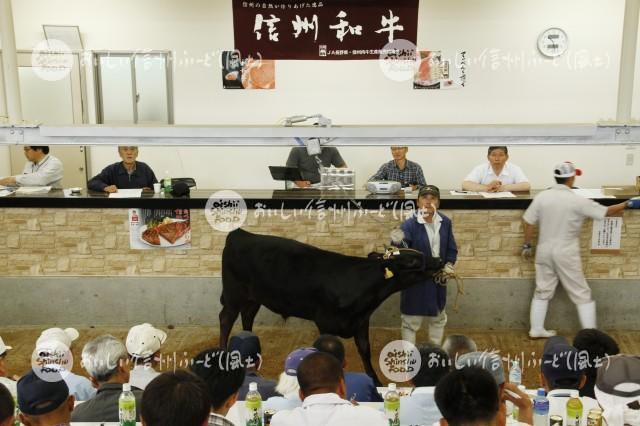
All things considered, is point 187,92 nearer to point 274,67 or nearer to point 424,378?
point 274,67

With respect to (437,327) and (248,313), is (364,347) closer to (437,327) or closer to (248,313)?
Answer: (437,327)

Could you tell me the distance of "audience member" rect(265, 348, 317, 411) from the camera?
3.46m

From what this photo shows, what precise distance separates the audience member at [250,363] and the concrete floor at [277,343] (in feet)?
4.24

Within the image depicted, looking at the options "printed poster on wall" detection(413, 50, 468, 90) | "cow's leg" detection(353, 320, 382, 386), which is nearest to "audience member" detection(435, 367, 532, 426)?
"cow's leg" detection(353, 320, 382, 386)

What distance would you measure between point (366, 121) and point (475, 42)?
1.63 metres

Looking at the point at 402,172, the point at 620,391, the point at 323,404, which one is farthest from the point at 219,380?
the point at 402,172

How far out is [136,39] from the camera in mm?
8930

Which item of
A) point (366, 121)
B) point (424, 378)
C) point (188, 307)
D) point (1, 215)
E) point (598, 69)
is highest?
point (598, 69)

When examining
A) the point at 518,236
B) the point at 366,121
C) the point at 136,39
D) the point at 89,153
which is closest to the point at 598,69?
the point at 366,121

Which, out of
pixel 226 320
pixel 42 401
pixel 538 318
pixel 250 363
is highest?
pixel 42 401

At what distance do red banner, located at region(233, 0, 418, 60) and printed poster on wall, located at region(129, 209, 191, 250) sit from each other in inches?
70.4

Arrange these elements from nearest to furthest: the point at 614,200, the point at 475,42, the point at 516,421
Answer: the point at 516,421 < the point at 614,200 < the point at 475,42

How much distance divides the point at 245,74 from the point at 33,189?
332 centimetres

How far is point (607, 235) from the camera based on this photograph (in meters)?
6.16
